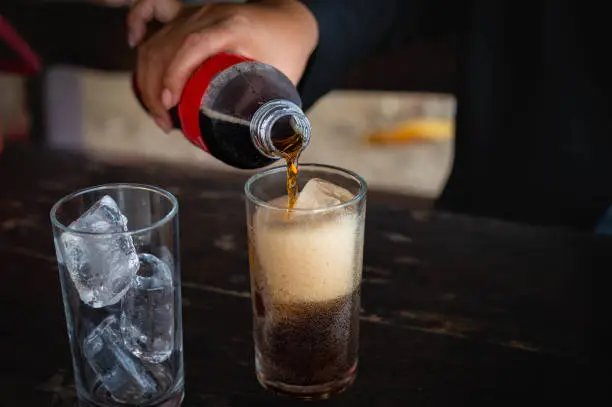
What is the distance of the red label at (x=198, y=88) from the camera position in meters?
0.79

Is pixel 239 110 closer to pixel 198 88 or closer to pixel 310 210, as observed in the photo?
pixel 198 88

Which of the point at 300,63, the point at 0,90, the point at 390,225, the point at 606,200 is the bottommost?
the point at 0,90

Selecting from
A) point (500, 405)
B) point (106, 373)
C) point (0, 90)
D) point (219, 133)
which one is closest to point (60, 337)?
point (106, 373)

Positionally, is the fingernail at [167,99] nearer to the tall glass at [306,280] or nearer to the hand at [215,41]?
the hand at [215,41]

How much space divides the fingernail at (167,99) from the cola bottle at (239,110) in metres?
0.08

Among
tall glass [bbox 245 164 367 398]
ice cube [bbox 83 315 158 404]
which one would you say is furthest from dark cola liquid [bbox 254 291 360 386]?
ice cube [bbox 83 315 158 404]

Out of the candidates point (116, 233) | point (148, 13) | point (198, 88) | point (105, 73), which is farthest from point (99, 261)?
point (105, 73)

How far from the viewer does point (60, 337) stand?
0.78 meters

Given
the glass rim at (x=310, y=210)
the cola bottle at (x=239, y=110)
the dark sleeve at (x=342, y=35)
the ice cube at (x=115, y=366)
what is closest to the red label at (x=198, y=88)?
the cola bottle at (x=239, y=110)

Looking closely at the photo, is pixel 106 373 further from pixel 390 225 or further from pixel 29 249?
pixel 390 225

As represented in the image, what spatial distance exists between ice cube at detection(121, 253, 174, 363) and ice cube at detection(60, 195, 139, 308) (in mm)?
12

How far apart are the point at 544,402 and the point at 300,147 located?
12.2 inches

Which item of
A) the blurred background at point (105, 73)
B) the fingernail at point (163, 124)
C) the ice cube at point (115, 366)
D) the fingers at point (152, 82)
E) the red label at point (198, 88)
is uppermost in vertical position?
the red label at point (198, 88)

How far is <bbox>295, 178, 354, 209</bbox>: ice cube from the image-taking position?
2.19ft
